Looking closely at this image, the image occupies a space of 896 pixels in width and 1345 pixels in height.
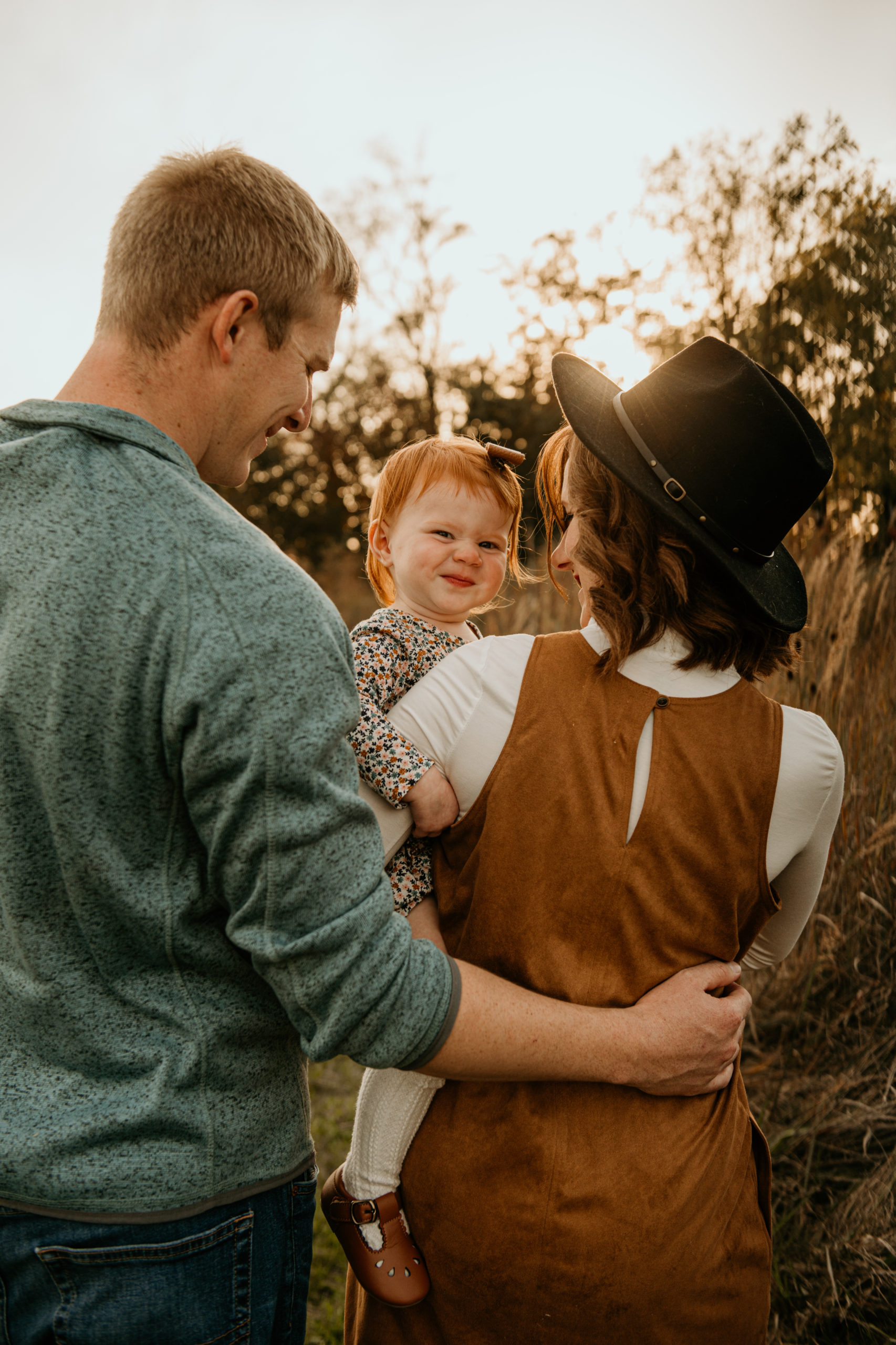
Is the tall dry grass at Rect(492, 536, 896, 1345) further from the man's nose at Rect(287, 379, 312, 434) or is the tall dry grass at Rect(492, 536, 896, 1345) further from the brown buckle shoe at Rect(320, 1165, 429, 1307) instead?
the man's nose at Rect(287, 379, 312, 434)

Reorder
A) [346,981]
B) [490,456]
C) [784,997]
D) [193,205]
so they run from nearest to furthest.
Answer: [346,981], [193,205], [490,456], [784,997]

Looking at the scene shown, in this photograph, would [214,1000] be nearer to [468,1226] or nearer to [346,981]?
[346,981]

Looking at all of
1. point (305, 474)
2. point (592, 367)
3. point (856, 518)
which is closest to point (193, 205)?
point (592, 367)

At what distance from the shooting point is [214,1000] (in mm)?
1109

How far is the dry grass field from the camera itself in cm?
227

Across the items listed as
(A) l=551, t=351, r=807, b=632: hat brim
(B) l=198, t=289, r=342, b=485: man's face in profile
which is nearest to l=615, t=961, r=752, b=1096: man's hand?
(A) l=551, t=351, r=807, b=632: hat brim

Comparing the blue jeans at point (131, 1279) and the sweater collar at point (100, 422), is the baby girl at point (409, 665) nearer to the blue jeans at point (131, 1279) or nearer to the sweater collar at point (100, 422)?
the blue jeans at point (131, 1279)

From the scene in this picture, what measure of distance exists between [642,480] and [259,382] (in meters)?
0.62

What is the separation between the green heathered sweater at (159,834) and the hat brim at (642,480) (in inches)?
23.7

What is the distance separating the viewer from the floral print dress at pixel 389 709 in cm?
146

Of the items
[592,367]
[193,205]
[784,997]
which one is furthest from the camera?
[784,997]

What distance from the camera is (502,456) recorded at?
7.12 feet

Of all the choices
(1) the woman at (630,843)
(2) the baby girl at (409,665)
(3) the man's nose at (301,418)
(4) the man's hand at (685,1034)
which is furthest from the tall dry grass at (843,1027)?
(3) the man's nose at (301,418)

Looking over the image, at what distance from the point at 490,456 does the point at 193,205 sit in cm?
109
